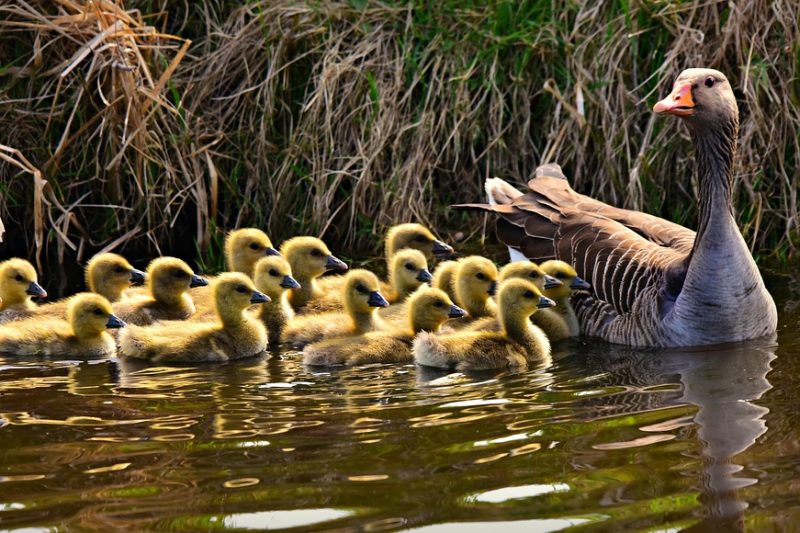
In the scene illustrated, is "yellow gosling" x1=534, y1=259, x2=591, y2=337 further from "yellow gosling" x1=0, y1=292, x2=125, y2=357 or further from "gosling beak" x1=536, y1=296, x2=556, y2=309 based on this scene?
"yellow gosling" x1=0, y1=292, x2=125, y2=357

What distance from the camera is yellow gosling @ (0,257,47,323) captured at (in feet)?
23.8

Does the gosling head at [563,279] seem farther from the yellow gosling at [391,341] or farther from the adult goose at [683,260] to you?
the yellow gosling at [391,341]

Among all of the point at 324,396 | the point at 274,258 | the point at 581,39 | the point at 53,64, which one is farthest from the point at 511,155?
the point at 324,396

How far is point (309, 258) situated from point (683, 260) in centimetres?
209

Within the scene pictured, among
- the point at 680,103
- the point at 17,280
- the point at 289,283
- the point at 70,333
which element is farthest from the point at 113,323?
the point at 680,103

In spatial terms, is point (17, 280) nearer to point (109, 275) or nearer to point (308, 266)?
point (109, 275)

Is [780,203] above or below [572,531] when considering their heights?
above

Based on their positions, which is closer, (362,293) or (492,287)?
(362,293)

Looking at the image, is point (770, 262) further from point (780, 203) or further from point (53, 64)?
point (53, 64)

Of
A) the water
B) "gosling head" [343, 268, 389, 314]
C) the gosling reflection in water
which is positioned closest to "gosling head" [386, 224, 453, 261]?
"gosling head" [343, 268, 389, 314]

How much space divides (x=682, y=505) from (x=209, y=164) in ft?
17.1

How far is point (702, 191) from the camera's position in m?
6.71

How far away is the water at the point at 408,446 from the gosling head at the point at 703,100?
1.13 meters

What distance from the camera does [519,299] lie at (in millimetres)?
6598
